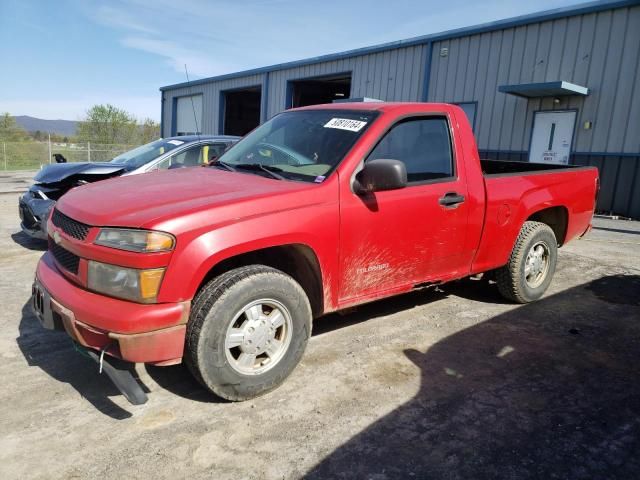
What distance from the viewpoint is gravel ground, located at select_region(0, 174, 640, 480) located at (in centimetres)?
234

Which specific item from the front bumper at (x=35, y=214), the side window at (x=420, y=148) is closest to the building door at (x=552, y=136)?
the side window at (x=420, y=148)

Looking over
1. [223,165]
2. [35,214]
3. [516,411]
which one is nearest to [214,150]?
[35,214]

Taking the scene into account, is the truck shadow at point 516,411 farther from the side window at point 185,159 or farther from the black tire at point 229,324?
the side window at point 185,159

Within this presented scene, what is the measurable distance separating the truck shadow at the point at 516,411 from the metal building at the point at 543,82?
8.89 meters

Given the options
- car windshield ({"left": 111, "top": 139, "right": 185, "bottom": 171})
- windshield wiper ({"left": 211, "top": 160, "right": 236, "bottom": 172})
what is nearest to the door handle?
windshield wiper ({"left": 211, "top": 160, "right": 236, "bottom": 172})

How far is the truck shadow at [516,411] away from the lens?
2352 mm

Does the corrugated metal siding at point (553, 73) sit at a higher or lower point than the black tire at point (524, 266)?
higher

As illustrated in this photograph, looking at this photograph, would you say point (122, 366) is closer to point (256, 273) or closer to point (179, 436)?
point (179, 436)

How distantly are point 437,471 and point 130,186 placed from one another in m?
2.50

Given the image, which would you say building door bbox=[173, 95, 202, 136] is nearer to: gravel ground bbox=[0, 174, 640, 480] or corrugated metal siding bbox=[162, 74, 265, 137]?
corrugated metal siding bbox=[162, 74, 265, 137]

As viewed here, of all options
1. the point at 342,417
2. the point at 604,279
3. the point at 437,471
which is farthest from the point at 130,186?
the point at 604,279

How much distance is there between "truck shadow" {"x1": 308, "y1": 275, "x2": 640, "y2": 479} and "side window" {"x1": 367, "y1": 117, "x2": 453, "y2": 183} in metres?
1.36

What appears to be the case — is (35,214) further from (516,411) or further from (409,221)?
(516,411)

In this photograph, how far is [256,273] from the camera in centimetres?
280
